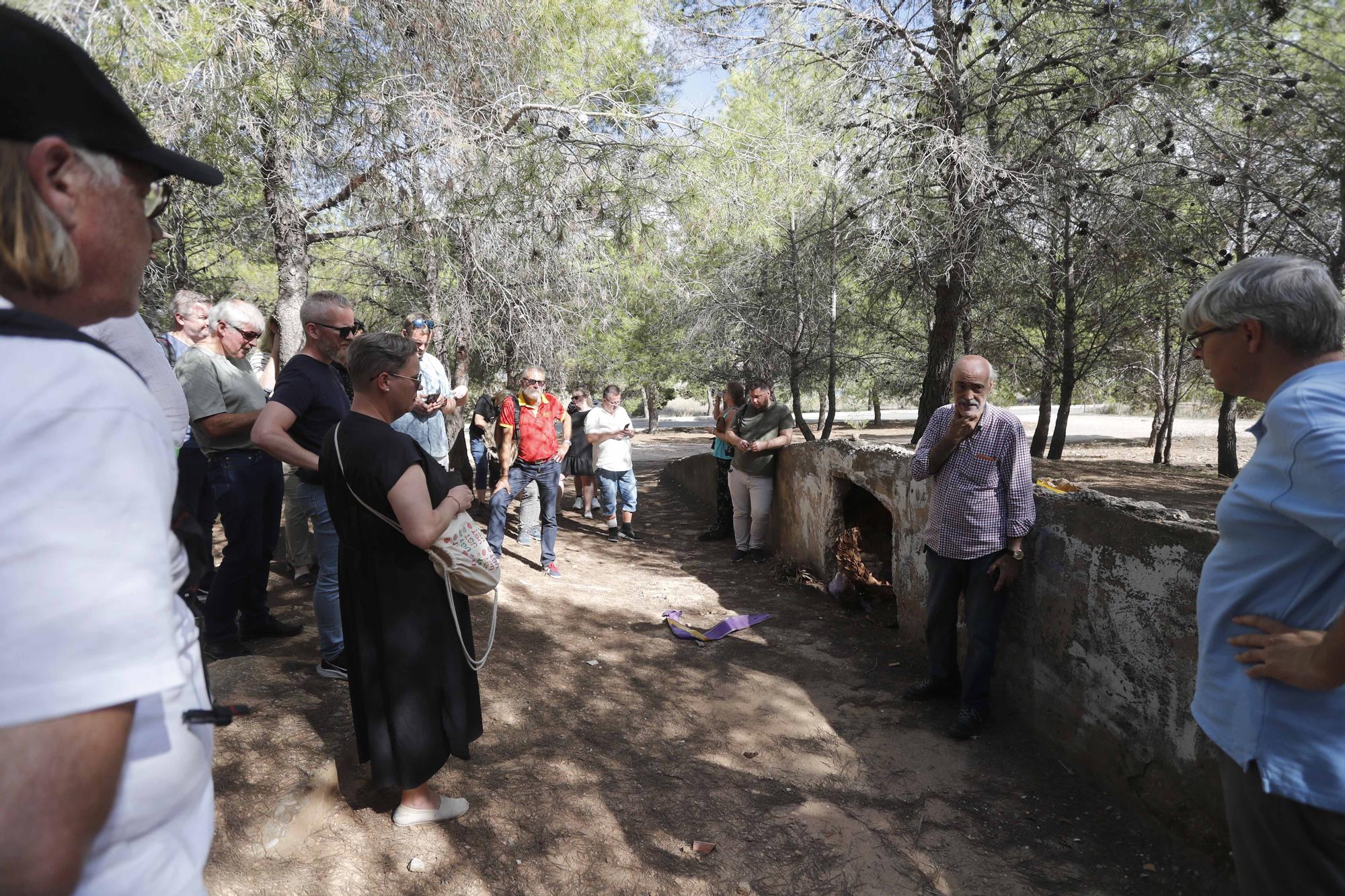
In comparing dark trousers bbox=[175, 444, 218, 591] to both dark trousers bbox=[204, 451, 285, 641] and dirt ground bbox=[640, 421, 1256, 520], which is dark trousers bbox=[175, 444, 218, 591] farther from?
dirt ground bbox=[640, 421, 1256, 520]

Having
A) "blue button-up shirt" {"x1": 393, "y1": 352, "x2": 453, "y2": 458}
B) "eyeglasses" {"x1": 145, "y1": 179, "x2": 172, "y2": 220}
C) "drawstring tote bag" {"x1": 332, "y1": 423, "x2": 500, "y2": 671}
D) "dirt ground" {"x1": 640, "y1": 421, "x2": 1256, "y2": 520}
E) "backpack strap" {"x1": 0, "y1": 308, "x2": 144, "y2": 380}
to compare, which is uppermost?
"eyeglasses" {"x1": 145, "y1": 179, "x2": 172, "y2": 220}

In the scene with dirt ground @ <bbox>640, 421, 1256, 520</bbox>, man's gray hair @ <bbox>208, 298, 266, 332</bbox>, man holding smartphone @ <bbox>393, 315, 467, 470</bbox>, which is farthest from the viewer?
dirt ground @ <bbox>640, 421, 1256, 520</bbox>

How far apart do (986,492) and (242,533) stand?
3.92m

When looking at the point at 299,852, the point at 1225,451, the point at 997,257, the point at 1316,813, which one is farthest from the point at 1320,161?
the point at 299,852

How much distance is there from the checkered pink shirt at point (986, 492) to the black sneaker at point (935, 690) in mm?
799

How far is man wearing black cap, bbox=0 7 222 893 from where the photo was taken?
68 cm

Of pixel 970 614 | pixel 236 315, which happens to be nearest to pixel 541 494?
pixel 236 315

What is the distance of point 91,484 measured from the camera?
712 mm

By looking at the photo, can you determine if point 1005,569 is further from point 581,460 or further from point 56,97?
point 581,460

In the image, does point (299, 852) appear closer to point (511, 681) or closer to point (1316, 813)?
point (511, 681)

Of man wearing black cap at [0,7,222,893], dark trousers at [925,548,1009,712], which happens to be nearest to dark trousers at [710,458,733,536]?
dark trousers at [925,548,1009,712]

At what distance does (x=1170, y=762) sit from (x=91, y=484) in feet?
11.8

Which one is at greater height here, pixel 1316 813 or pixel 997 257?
pixel 997 257

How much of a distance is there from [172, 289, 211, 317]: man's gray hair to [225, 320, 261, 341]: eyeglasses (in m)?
0.45
